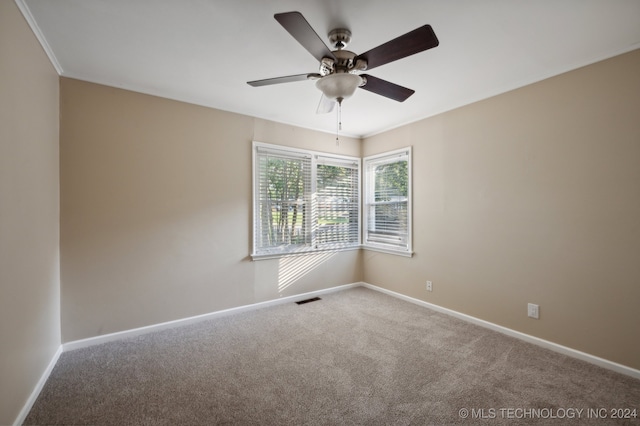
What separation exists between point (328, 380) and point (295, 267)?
1958mm

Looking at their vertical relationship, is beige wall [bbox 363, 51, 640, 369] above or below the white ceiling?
below

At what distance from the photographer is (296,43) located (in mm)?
2086

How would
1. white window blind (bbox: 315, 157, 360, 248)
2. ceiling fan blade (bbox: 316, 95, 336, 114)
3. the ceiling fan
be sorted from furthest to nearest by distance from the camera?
white window blind (bbox: 315, 157, 360, 248) < ceiling fan blade (bbox: 316, 95, 336, 114) < the ceiling fan

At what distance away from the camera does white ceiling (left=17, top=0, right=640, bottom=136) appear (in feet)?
5.69

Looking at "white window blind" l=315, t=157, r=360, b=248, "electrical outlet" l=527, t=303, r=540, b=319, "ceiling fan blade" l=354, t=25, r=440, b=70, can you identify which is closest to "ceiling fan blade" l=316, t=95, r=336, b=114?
"ceiling fan blade" l=354, t=25, r=440, b=70

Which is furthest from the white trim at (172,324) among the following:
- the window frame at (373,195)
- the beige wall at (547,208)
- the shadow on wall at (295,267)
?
the beige wall at (547,208)

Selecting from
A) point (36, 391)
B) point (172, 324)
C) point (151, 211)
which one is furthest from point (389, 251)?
point (36, 391)

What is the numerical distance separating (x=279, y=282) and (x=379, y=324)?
4.68ft

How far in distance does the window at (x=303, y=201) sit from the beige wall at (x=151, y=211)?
0.18 m

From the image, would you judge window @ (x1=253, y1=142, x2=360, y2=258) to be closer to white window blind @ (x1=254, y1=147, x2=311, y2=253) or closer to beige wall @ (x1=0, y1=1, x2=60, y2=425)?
white window blind @ (x1=254, y1=147, x2=311, y2=253)

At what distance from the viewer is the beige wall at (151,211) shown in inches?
102

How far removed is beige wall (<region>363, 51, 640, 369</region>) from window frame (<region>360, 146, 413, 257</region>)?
262 mm

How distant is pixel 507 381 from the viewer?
208 centimetres

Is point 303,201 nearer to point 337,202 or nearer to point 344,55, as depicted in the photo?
point 337,202
